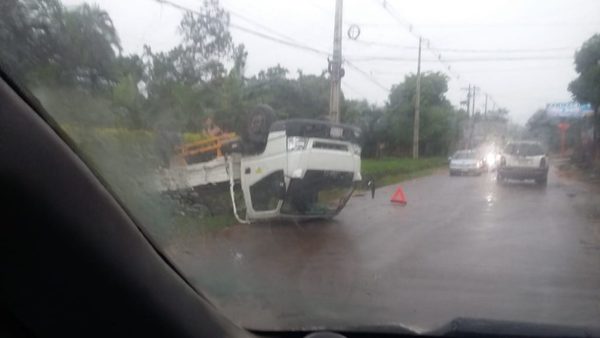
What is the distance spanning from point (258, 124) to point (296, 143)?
1.44 ft

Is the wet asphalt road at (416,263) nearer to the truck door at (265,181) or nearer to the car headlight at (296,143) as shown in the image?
the truck door at (265,181)

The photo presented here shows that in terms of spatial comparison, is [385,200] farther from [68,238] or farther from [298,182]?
[68,238]

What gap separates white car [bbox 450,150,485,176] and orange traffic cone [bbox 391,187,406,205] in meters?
0.76

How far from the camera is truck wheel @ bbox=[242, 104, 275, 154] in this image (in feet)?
20.2

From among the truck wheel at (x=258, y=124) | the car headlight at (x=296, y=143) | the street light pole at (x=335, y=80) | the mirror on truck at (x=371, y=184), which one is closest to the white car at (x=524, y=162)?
the mirror on truck at (x=371, y=184)

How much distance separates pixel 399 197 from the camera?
8578 mm

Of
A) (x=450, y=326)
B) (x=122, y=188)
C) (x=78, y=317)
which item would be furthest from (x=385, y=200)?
(x=78, y=317)

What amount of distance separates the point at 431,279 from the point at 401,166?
9.40 ft

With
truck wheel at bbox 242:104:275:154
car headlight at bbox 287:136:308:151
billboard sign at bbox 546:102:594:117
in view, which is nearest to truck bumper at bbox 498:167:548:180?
billboard sign at bbox 546:102:594:117

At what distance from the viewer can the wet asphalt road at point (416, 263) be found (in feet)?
15.1

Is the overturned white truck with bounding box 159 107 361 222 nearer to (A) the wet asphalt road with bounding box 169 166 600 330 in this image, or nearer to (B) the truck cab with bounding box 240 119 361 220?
(B) the truck cab with bounding box 240 119 361 220

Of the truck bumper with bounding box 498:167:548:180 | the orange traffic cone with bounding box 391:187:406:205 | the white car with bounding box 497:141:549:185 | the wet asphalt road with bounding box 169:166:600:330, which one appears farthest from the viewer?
the truck bumper with bounding box 498:167:548:180

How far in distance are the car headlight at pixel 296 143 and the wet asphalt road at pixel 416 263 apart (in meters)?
0.77

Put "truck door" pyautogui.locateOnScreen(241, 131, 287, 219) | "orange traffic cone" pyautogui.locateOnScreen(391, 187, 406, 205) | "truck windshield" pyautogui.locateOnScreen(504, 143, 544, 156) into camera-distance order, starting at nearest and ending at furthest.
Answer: "truck door" pyautogui.locateOnScreen(241, 131, 287, 219) → "truck windshield" pyautogui.locateOnScreen(504, 143, 544, 156) → "orange traffic cone" pyautogui.locateOnScreen(391, 187, 406, 205)
